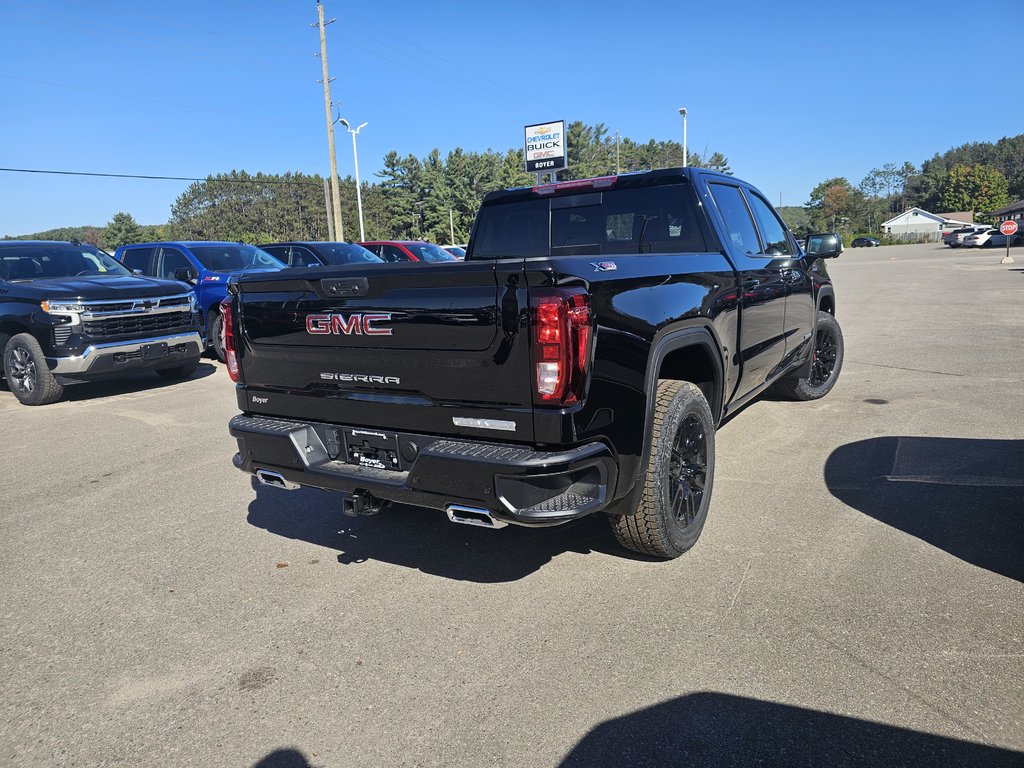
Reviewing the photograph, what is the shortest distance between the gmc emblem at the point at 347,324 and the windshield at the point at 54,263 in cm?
709

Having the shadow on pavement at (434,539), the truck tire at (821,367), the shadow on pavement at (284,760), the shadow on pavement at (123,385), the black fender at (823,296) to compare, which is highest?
the black fender at (823,296)

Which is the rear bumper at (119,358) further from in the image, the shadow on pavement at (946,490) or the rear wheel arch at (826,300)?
the shadow on pavement at (946,490)

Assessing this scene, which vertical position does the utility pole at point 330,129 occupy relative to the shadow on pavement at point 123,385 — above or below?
above

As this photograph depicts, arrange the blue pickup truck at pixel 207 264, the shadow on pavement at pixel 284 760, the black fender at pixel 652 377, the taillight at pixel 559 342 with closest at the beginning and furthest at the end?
the shadow on pavement at pixel 284 760 < the taillight at pixel 559 342 < the black fender at pixel 652 377 < the blue pickup truck at pixel 207 264

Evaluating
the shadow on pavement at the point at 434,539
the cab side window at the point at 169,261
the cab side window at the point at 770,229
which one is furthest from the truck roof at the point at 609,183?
the cab side window at the point at 169,261

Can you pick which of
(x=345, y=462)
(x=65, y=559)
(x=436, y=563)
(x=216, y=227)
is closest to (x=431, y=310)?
(x=345, y=462)

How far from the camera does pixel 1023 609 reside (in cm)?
→ 302

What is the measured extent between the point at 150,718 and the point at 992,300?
16861mm

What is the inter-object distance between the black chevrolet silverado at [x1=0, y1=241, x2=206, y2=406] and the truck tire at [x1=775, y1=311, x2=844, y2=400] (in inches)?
270

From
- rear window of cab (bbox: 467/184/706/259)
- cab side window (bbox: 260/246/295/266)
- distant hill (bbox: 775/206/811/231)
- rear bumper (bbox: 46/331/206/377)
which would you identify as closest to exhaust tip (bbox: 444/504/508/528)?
rear window of cab (bbox: 467/184/706/259)

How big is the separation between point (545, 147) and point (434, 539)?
37.5 m

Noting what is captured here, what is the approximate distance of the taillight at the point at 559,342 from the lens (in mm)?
2711

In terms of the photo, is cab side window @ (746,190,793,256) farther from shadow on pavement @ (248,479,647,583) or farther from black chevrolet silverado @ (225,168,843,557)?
→ shadow on pavement @ (248,479,647,583)

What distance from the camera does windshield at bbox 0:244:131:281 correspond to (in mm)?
8859
